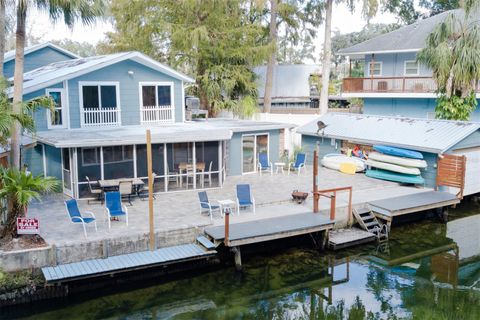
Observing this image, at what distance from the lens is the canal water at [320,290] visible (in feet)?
38.9

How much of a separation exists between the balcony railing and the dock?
9.64 m

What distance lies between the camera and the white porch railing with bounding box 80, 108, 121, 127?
802 inches

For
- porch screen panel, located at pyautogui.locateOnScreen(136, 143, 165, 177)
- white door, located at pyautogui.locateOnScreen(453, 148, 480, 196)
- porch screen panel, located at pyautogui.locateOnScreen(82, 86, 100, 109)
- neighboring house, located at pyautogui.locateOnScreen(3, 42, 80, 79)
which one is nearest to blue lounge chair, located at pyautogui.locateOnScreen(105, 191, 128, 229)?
porch screen panel, located at pyautogui.locateOnScreen(136, 143, 165, 177)

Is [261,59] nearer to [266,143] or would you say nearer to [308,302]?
[266,143]

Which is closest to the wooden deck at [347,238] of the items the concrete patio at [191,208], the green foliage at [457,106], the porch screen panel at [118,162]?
the concrete patio at [191,208]

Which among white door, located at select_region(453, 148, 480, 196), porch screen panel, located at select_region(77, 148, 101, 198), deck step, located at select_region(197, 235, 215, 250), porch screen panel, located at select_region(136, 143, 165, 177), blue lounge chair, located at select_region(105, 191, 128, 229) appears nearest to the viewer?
deck step, located at select_region(197, 235, 215, 250)

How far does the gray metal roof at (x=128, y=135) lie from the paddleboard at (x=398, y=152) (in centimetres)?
546

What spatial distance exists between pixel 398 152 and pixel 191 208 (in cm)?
961

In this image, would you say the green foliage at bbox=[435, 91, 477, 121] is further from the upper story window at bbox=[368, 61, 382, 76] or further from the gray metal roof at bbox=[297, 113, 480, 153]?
the upper story window at bbox=[368, 61, 382, 76]

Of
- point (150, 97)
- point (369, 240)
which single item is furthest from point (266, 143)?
point (369, 240)

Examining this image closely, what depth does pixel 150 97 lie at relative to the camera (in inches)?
874

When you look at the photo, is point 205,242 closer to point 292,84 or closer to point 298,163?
point 298,163

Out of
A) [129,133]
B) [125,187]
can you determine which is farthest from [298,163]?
[125,187]

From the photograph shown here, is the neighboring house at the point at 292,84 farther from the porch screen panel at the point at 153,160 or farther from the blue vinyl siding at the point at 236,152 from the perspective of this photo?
the porch screen panel at the point at 153,160
